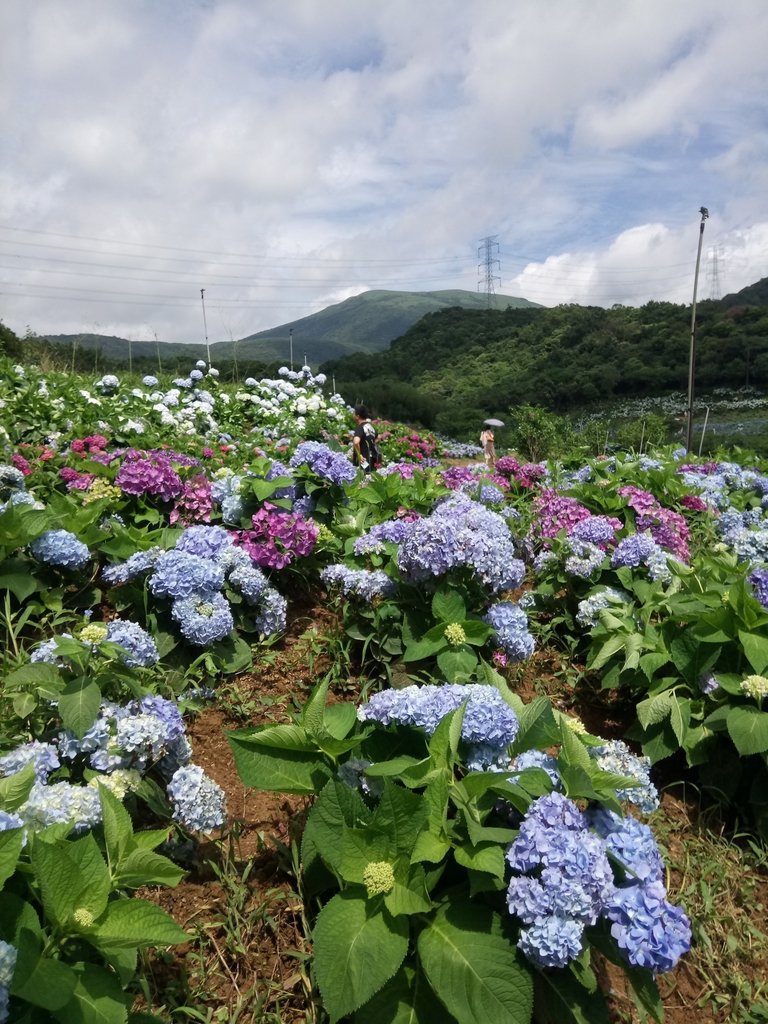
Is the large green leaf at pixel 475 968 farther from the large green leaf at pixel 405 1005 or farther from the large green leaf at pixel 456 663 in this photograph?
the large green leaf at pixel 456 663

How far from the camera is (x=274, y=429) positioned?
27.9 ft

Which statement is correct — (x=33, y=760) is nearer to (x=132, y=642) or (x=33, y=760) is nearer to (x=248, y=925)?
(x=132, y=642)

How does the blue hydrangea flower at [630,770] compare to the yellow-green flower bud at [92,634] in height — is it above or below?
below

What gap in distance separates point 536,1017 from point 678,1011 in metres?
0.60

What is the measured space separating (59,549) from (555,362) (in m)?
42.9

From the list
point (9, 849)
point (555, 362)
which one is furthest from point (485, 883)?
point (555, 362)

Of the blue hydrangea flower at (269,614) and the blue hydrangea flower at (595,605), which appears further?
the blue hydrangea flower at (595,605)

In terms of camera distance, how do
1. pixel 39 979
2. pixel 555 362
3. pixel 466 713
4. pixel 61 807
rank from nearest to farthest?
pixel 39 979 < pixel 61 807 < pixel 466 713 < pixel 555 362

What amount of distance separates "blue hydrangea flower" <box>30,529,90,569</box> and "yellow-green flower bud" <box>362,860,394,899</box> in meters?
1.69

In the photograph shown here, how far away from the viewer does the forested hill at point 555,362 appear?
34625 mm

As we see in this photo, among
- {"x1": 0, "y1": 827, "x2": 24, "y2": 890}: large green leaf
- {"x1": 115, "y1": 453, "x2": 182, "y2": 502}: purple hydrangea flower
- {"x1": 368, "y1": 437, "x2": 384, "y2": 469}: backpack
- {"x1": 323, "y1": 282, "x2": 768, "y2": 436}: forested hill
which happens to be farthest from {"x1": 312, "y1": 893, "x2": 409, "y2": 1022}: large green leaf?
{"x1": 323, "y1": 282, "x2": 768, "y2": 436}: forested hill

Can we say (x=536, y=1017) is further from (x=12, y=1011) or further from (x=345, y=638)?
(x=345, y=638)

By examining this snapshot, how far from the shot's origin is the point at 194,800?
1643 mm

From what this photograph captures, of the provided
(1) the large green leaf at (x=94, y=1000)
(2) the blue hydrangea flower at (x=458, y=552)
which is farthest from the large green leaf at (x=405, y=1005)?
(2) the blue hydrangea flower at (x=458, y=552)
